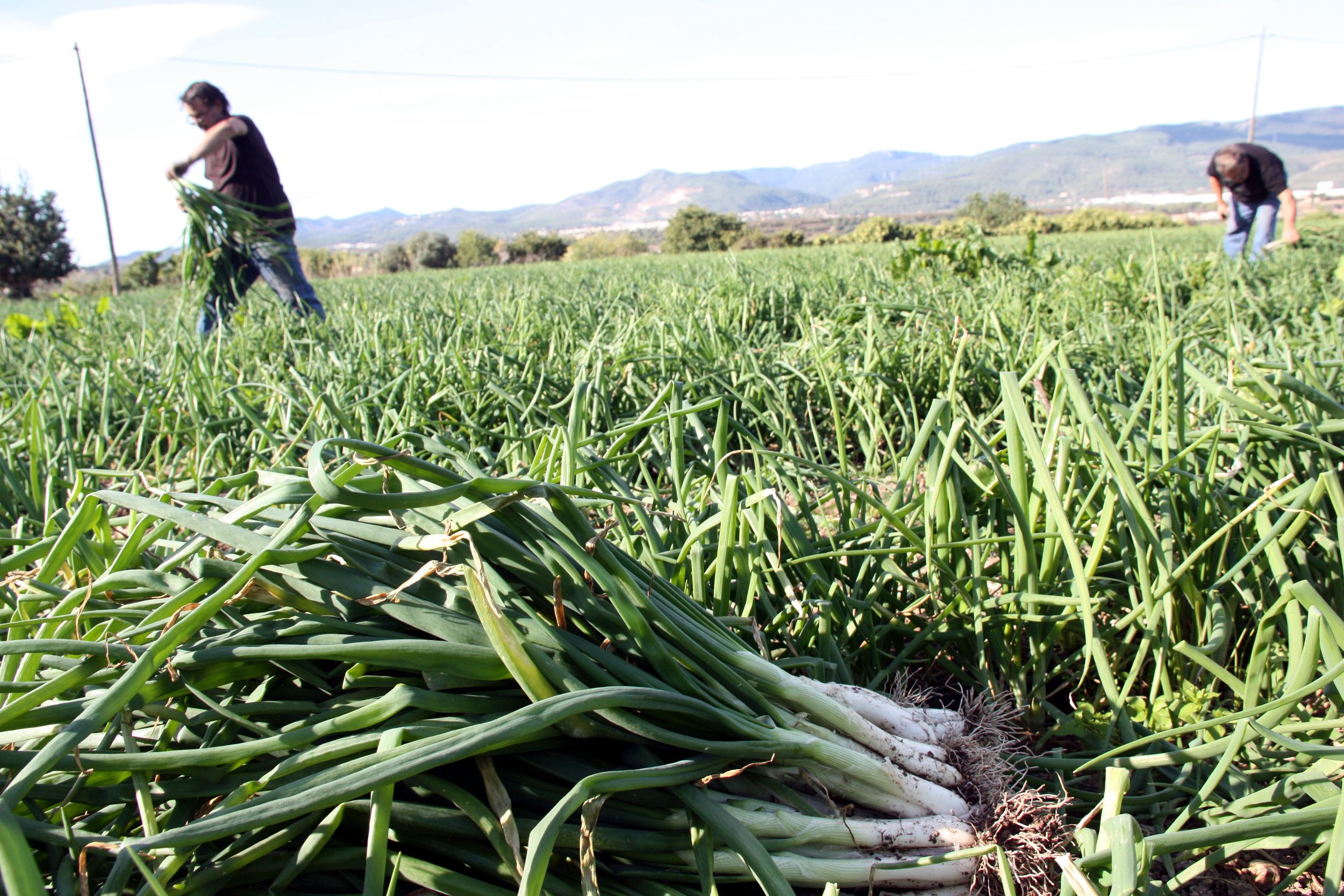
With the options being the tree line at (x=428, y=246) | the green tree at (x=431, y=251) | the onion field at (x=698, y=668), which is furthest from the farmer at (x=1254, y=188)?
the green tree at (x=431, y=251)

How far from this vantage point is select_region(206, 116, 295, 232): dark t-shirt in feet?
15.8

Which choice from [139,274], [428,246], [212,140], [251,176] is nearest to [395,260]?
[428,246]

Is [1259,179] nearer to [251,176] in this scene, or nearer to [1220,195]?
[1220,195]

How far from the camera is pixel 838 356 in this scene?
2.54 m

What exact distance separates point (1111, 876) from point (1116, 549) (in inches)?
30.8

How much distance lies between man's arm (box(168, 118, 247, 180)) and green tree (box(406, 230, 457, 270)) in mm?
35369

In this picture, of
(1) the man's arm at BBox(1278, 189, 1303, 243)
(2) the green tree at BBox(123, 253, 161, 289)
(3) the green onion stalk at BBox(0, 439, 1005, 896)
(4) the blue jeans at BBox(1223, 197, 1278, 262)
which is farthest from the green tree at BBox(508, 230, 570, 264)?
(3) the green onion stalk at BBox(0, 439, 1005, 896)

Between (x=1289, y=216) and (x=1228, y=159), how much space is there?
66 cm

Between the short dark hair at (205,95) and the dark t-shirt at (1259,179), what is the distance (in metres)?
7.19

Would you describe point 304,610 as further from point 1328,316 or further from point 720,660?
point 1328,316

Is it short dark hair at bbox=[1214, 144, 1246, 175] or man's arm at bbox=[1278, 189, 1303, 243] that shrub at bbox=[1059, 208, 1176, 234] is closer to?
man's arm at bbox=[1278, 189, 1303, 243]

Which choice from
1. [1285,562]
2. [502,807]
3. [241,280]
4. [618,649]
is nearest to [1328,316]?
[1285,562]

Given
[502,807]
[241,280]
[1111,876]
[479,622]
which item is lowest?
[1111,876]

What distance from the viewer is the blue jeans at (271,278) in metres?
4.57
